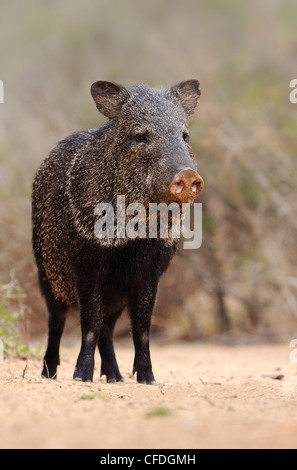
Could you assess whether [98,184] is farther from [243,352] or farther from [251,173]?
[251,173]

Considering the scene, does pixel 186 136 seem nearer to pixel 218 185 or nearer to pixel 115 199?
pixel 115 199

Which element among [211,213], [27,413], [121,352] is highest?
[211,213]

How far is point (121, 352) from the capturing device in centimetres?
773

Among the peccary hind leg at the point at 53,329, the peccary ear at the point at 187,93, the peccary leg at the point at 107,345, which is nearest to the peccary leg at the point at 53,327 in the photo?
the peccary hind leg at the point at 53,329

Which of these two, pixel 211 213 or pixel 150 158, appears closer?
pixel 150 158

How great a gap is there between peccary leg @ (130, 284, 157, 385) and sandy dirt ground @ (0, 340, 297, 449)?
0.86 ft

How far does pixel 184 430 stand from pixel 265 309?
607 cm

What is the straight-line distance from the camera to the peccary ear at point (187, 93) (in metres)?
4.89

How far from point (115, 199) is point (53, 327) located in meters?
1.29

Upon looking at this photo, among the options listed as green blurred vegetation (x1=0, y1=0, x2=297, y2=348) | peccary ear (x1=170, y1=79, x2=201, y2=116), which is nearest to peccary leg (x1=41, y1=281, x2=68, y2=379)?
peccary ear (x1=170, y1=79, x2=201, y2=116)

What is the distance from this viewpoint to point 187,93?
16.4 feet

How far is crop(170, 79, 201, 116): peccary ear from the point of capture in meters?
4.89

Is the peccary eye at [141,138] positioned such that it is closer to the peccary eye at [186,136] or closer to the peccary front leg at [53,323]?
the peccary eye at [186,136]

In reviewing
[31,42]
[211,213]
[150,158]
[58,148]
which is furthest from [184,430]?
[31,42]
